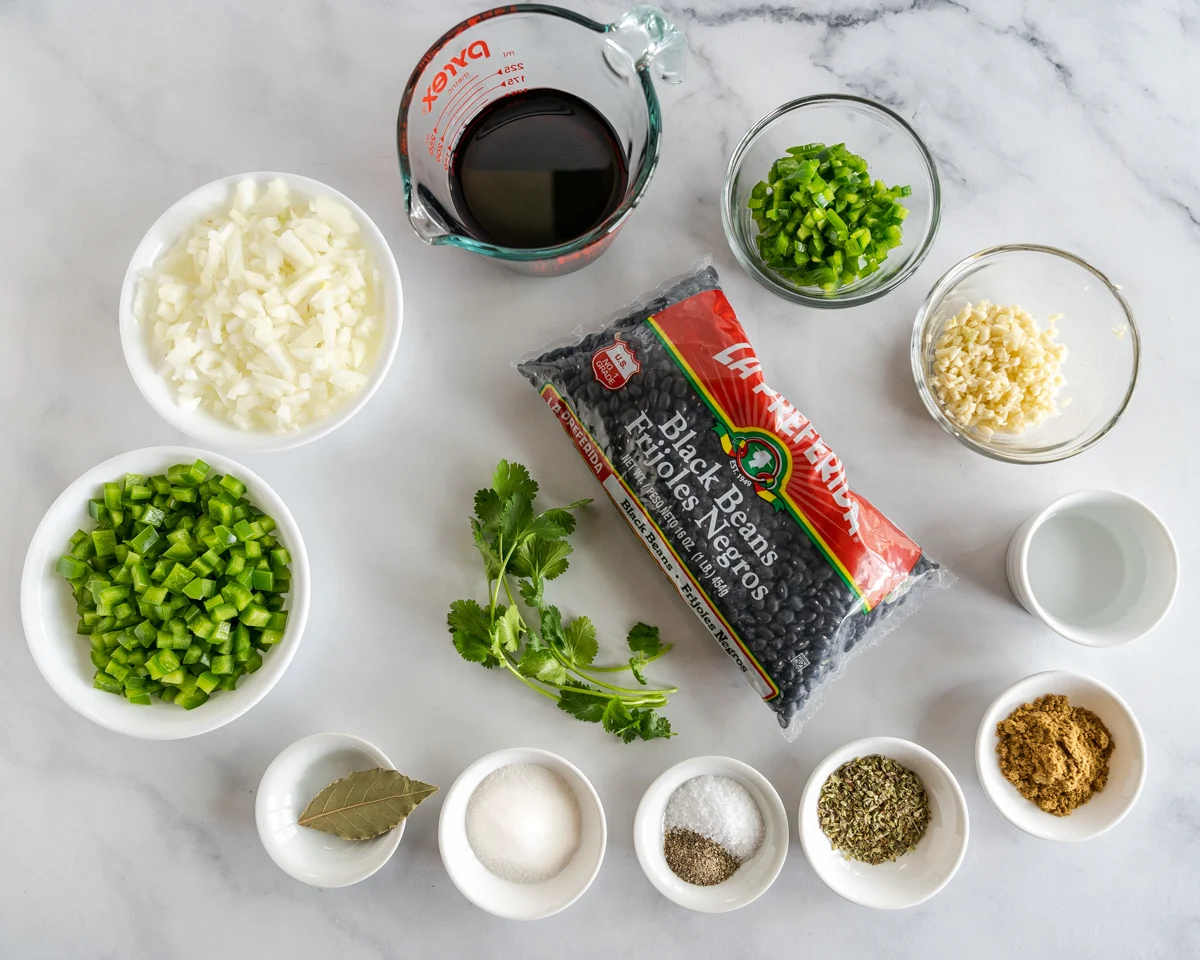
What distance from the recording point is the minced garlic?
4.62ft

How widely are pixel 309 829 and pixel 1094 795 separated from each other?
1.38m

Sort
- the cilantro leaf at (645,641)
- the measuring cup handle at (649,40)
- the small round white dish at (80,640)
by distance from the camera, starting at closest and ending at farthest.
Answer: the measuring cup handle at (649,40), the small round white dish at (80,640), the cilantro leaf at (645,641)

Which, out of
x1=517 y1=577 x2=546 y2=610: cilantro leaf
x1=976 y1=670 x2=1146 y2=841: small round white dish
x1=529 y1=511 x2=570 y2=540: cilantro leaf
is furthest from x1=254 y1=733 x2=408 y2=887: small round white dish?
x1=976 y1=670 x2=1146 y2=841: small round white dish

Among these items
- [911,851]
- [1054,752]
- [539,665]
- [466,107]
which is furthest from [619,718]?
[466,107]

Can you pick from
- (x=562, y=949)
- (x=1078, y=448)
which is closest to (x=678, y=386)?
(x=1078, y=448)

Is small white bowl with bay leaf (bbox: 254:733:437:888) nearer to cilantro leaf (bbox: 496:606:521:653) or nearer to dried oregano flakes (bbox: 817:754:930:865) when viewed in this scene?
cilantro leaf (bbox: 496:606:521:653)

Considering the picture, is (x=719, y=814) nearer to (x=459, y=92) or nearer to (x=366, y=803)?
(x=366, y=803)

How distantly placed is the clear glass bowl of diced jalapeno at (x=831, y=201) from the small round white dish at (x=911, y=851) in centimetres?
79

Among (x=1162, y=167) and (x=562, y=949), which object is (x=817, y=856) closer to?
(x=562, y=949)

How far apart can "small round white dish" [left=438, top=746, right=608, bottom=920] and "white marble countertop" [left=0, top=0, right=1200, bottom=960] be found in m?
0.10

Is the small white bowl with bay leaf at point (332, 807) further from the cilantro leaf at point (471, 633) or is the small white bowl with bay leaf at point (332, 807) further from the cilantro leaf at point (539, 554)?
the cilantro leaf at point (539, 554)

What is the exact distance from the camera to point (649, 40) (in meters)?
1.26

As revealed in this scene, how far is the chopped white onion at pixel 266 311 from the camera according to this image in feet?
4.34

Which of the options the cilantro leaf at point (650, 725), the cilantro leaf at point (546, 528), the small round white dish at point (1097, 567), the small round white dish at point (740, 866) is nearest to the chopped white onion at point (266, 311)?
the cilantro leaf at point (546, 528)
